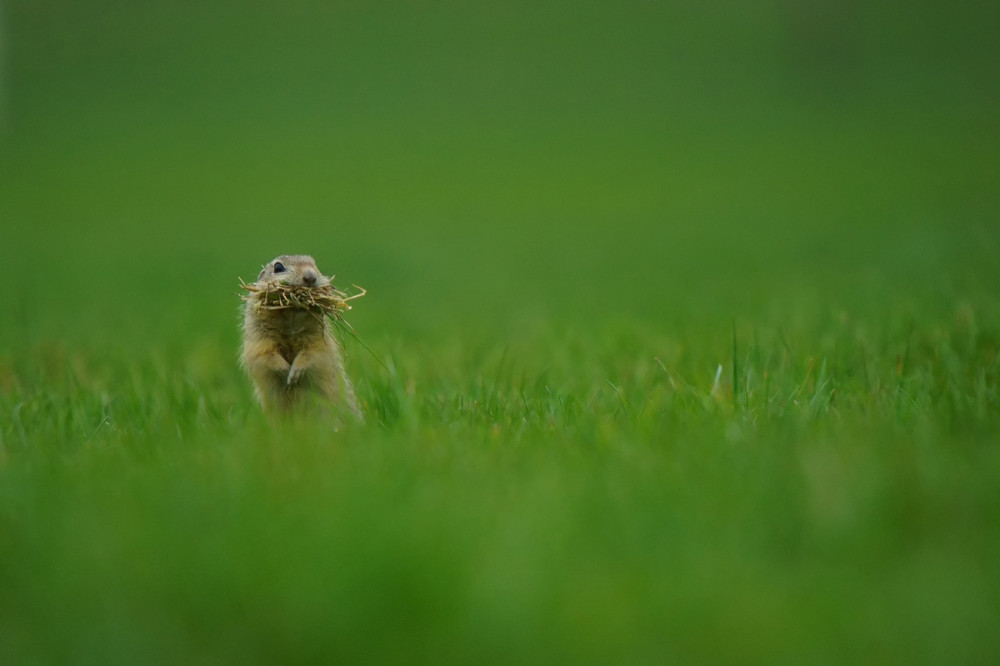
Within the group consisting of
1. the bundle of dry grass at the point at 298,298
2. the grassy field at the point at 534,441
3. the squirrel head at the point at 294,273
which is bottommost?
the grassy field at the point at 534,441

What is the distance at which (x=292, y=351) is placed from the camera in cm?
426

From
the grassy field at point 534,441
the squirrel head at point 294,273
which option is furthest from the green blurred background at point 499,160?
the squirrel head at point 294,273

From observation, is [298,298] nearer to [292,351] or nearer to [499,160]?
Result: [292,351]

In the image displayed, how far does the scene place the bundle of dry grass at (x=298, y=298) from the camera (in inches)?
162

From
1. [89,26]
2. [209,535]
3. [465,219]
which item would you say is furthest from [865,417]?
[89,26]

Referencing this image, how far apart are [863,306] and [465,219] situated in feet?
32.1

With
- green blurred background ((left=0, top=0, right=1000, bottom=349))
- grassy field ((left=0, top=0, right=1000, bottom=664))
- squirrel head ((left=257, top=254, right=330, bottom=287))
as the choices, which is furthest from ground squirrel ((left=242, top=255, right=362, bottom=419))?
green blurred background ((left=0, top=0, right=1000, bottom=349))

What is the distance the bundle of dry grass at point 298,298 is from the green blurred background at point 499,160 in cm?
169

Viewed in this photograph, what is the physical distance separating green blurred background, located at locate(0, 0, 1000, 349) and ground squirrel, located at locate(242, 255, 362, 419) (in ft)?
5.46

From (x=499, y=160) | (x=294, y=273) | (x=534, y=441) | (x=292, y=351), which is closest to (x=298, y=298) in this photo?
(x=294, y=273)

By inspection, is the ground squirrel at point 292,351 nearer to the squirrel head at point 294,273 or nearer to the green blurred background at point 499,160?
the squirrel head at point 294,273

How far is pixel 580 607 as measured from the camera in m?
A: 1.99

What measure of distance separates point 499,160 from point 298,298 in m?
18.4

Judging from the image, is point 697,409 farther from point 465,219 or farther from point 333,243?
point 465,219
